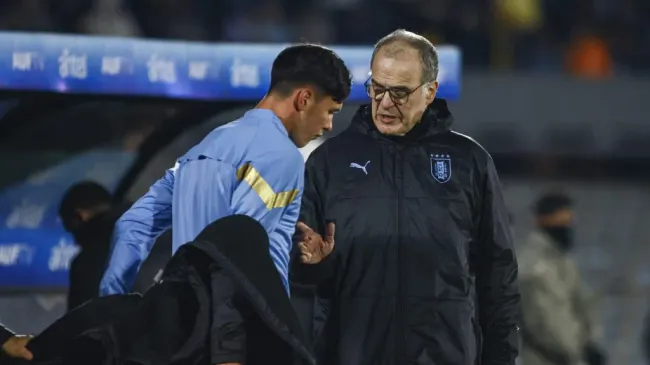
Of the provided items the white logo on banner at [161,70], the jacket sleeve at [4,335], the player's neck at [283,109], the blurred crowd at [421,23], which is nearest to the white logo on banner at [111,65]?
the white logo on banner at [161,70]

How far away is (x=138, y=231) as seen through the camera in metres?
4.78

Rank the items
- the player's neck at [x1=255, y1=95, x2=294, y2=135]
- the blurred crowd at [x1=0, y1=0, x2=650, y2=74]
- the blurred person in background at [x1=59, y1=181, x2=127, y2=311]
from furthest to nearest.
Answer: the blurred crowd at [x1=0, y1=0, x2=650, y2=74]
the blurred person in background at [x1=59, y1=181, x2=127, y2=311]
the player's neck at [x1=255, y1=95, x2=294, y2=135]

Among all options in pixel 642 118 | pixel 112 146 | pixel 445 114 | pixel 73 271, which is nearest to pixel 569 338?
pixel 112 146

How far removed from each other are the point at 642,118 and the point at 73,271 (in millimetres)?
10683

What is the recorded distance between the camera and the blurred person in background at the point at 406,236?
15.9 ft

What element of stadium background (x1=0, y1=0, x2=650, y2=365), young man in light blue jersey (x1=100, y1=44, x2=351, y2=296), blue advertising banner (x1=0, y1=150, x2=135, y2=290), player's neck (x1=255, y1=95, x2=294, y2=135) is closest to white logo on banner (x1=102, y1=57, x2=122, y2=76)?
blue advertising banner (x1=0, y1=150, x2=135, y2=290)

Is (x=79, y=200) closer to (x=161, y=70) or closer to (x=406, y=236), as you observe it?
(x=161, y=70)

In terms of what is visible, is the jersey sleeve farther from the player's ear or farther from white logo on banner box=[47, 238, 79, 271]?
white logo on banner box=[47, 238, 79, 271]

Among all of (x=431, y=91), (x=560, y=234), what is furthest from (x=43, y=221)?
(x=431, y=91)

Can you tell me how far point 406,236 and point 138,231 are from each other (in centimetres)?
79

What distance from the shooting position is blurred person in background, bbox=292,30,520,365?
191 inches

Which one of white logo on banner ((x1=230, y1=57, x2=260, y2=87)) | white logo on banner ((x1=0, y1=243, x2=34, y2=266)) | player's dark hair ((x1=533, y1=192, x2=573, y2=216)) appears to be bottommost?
white logo on banner ((x1=0, y1=243, x2=34, y2=266))

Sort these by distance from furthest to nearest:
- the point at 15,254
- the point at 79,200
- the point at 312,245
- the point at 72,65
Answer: the point at 15,254 < the point at 72,65 < the point at 79,200 < the point at 312,245

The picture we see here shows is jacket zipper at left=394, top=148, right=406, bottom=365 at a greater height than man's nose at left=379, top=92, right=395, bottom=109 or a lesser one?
lesser
